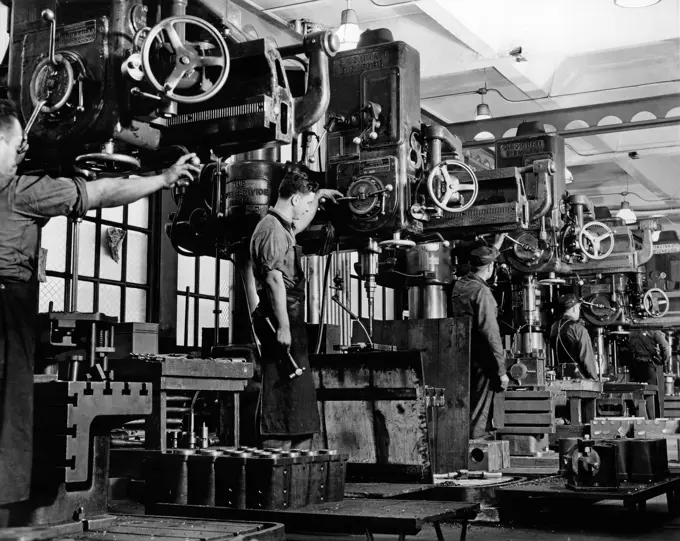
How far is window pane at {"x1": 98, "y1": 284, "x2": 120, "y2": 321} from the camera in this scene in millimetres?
6383

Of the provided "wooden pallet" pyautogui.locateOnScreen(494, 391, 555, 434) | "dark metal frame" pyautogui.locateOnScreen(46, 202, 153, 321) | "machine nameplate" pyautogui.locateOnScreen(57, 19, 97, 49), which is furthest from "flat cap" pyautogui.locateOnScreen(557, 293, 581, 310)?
"machine nameplate" pyautogui.locateOnScreen(57, 19, 97, 49)

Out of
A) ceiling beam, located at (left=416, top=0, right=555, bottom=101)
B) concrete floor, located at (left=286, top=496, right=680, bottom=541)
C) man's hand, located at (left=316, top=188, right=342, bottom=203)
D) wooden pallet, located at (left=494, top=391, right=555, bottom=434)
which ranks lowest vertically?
concrete floor, located at (left=286, top=496, right=680, bottom=541)

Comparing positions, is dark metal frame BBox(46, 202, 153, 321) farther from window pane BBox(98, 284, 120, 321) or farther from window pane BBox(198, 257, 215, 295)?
window pane BBox(198, 257, 215, 295)

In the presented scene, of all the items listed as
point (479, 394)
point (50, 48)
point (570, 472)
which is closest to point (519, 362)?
point (479, 394)

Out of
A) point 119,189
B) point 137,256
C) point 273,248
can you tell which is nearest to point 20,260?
point 119,189

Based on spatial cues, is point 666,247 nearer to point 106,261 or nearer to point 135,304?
point 135,304

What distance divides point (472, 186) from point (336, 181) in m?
0.72

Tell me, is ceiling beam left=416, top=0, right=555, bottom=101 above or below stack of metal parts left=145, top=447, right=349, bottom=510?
above

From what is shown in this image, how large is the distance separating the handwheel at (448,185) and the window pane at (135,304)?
2.72 meters

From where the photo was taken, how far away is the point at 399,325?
5.67 m

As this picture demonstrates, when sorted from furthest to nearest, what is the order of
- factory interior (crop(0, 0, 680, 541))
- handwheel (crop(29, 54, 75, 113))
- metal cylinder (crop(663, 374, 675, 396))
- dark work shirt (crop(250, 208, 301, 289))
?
metal cylinder (crop(663, 374, 675, 396)) < dark work shirt (crop(250, 208, 301, 289)) < handwheel (crop(29, 54, 75, 113)) < factory interior (crop(0, 0, 680, 541))

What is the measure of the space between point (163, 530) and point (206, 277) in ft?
16.1

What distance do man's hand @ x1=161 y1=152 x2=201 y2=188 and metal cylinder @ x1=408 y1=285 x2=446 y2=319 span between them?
322 cm

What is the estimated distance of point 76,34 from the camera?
124 inches
